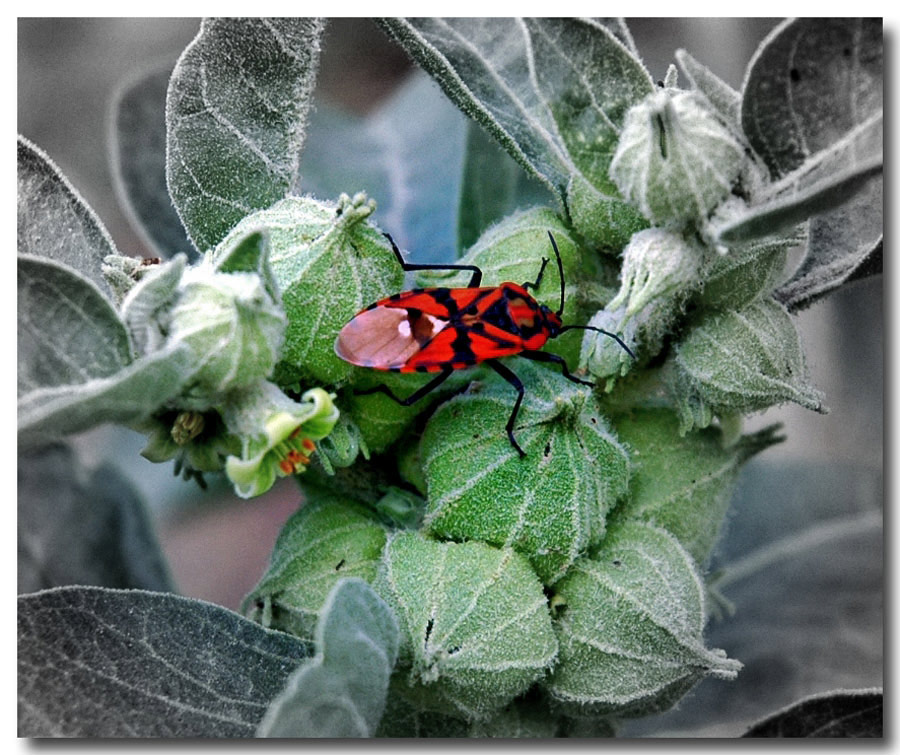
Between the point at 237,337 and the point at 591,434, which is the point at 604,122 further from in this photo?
the point at 237,337

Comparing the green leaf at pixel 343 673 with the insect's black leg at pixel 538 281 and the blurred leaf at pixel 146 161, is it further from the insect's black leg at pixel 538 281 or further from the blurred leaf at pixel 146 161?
the blurred leaf at pixel 146 161

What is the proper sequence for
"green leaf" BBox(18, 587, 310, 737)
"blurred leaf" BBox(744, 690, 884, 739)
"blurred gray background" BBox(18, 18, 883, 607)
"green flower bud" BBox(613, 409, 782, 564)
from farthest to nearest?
1. "blurred gray background" BBox(18, 18, 883, 607)
2. "blurred leaf" BBox(744, 690, 884, 739)
3. "green flower bud" BBox(613, 409, 782, 564)
4. "green leaf" BBox(18, 587, 310, 737)

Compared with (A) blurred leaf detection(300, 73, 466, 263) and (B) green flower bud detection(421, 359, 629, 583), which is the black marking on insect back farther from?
(A) blurred leaf detection(300, 73, 466, 263)

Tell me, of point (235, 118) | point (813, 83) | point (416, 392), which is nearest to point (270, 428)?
point (416, 392)

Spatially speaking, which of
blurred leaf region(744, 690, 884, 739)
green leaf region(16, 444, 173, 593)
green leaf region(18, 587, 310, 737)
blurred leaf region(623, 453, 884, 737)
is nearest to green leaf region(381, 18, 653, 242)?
green leaf region(18, 587, 310, 737)

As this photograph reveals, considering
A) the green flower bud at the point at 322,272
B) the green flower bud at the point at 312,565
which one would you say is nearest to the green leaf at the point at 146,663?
the green flower bud at the point at 312,565

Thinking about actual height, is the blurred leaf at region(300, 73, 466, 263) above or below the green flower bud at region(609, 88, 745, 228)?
above
